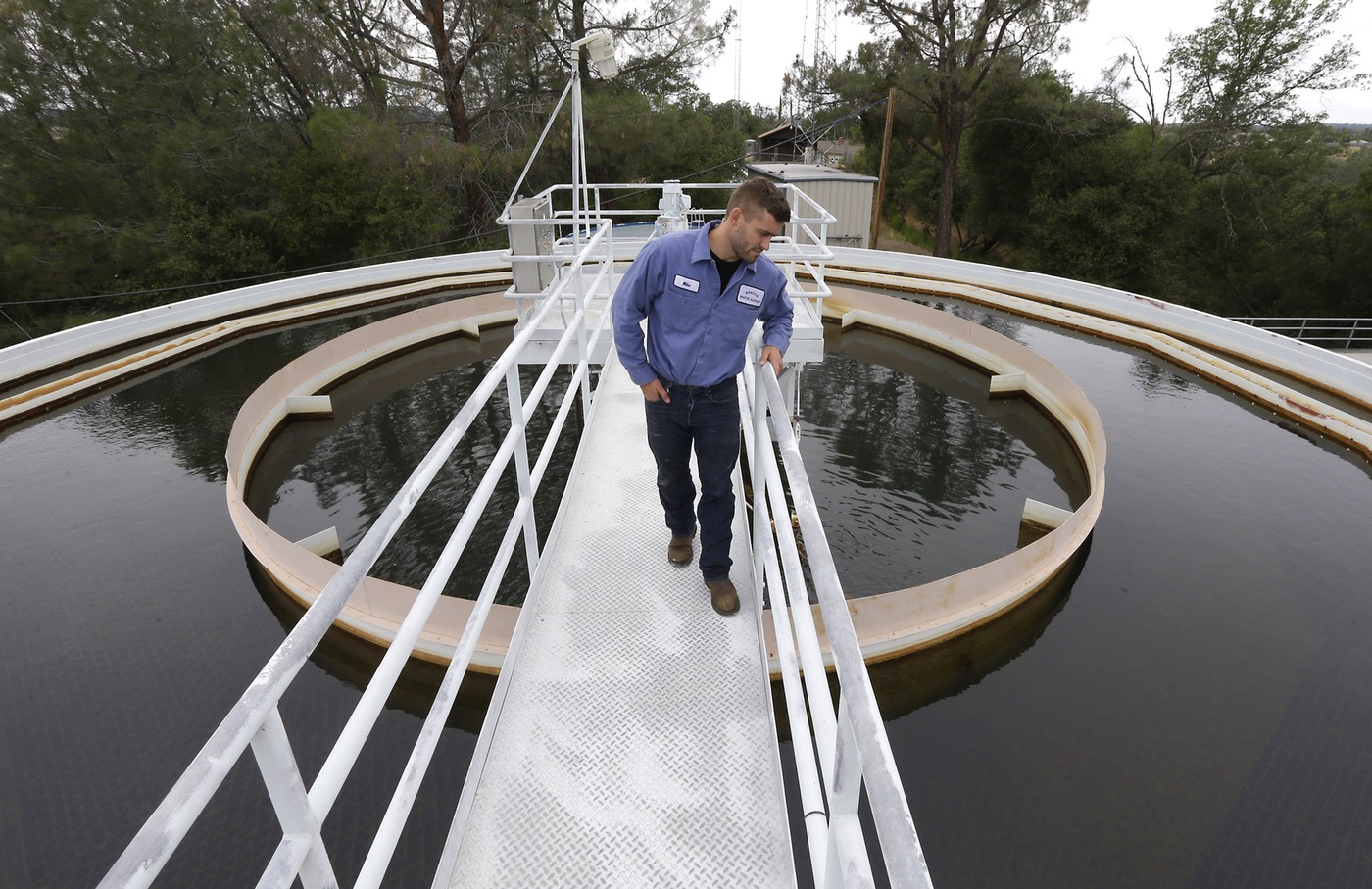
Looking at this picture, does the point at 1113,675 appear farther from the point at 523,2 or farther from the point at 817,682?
the point at 523,2

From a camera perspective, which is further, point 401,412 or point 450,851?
point 401,412

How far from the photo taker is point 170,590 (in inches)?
191

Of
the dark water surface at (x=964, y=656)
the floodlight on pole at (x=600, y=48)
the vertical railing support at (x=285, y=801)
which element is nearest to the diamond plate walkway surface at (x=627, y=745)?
the vertical railing support at (x=285, y=801)

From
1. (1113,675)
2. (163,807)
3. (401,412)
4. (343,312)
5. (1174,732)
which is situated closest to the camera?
(163,807)

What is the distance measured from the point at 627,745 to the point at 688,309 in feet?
4.86

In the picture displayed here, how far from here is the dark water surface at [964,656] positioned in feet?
10.5

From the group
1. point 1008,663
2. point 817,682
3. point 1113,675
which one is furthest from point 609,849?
point 1113,675

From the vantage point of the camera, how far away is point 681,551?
3.04 m

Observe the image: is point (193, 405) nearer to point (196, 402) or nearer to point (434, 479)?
point (196, 402)

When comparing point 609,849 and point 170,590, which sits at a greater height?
point 609,849

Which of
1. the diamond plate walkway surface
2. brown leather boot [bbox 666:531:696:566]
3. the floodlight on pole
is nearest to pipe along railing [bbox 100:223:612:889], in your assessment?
the diamond plate walkway surface

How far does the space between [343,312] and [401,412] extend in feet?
14.7

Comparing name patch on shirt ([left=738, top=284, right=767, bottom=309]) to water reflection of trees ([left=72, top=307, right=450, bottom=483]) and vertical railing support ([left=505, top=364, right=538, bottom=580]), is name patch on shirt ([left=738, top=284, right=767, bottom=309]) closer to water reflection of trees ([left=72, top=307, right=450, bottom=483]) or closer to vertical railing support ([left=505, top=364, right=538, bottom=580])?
vertical railing support ([left=505, top=364, right=538, bottom=580])

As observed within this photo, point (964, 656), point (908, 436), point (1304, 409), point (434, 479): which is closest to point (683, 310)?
point (964, 656)
